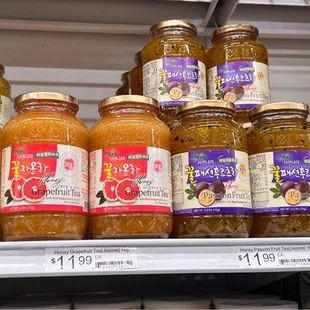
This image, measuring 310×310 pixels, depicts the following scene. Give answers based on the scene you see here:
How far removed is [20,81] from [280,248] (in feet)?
3.58

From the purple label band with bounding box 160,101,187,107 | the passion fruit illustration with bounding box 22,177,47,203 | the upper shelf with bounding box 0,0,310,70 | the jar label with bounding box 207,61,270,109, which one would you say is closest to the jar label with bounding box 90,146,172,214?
the passion fruit illustration with bounding box 22,177,47,203

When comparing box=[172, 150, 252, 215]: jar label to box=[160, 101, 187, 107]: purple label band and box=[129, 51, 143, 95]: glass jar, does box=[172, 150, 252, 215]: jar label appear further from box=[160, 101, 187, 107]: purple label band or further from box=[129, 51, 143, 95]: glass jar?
box=[129, 51, 143, 95]: glass jar

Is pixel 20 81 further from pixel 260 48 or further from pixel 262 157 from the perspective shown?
pixel 262 157

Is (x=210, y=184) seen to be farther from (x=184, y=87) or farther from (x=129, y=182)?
(x=184, y=87)

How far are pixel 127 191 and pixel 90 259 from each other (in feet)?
0.47

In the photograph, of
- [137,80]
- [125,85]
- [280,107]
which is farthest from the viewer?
[125,85]

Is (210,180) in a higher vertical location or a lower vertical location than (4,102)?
lower

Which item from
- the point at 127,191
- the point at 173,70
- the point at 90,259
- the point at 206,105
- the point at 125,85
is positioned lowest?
the point at 90,259

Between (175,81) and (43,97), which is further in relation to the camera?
(175,81)

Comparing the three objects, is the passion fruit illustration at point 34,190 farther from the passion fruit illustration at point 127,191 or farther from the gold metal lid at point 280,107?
the gold metal lid at point 280,107

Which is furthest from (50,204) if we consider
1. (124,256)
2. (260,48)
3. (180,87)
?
(260,48)

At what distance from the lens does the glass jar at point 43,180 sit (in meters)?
1.05

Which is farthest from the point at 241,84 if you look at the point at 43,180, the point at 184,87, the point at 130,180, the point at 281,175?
the point at 43,180

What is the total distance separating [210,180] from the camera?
1.12 meters
